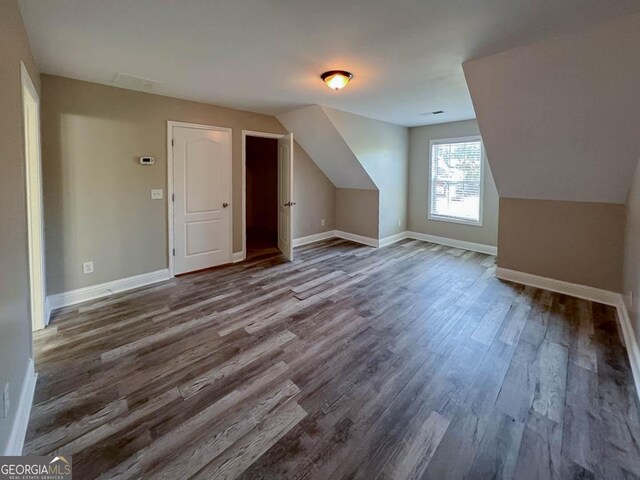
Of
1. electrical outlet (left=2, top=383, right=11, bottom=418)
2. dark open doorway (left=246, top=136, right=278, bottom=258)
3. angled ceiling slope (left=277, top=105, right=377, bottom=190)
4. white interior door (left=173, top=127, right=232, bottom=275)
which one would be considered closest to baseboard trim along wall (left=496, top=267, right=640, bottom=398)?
angled ceiling slope (left=277, top=105, right=377, bottom=190)

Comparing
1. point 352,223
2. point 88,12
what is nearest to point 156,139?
point 88,12

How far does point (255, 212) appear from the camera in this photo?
25.2ft

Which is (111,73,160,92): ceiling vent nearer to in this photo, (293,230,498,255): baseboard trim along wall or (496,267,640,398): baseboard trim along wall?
(293,230,498,255): baseboard trim along wall

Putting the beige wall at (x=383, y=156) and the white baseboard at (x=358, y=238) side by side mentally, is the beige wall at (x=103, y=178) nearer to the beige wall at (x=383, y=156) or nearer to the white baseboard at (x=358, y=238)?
the beige wall at (x=383, y=156)

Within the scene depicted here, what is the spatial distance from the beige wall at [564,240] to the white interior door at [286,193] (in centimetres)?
307

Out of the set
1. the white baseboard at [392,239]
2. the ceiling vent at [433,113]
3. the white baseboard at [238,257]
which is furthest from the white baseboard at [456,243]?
the white baseboard at [238,257]

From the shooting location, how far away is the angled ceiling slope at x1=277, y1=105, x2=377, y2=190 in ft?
16.0

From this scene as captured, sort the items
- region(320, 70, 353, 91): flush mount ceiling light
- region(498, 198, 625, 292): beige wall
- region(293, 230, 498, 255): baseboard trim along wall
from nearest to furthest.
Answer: region(320, 70, 353, 91): flush mount ceiling light
region(498, 198, 625, 292): beige wall
region(293, 230, 498, 255): baseboard trim along wall

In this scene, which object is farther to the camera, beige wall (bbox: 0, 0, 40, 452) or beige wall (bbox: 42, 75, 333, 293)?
beige wall (bbox: 42, 75, 333, 293)

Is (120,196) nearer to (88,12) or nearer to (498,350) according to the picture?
(88,12)

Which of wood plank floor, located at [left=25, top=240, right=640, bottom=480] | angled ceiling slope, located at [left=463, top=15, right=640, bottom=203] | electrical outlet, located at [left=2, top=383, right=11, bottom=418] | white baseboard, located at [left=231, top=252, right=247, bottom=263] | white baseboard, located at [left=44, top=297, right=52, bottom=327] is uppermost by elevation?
angled ceiling slope, located at [left=463, top=15, right=640, bottom=203]

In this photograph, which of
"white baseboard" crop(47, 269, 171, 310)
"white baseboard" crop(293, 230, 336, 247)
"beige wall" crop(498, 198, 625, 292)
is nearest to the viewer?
"white baseboard" crop(47, 269, 171, 310)

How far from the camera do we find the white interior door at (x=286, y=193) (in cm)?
483

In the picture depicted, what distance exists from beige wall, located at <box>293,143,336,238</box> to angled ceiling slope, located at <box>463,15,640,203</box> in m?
3.40
